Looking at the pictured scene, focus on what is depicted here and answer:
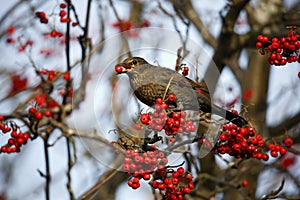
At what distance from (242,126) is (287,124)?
2494 mm

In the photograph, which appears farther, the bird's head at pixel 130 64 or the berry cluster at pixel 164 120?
the bird's head at pixel 130 64

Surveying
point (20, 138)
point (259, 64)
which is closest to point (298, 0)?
point (259, 64)

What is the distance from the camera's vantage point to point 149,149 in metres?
2.77

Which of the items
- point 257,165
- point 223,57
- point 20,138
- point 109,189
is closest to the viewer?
Result: point 20,138

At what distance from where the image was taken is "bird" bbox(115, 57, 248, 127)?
3021mm

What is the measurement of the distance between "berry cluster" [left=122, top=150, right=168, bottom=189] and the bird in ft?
1.12

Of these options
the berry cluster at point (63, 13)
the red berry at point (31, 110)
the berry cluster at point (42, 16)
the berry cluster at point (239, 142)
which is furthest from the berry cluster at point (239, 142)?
the berry cluster at point (42, 16)

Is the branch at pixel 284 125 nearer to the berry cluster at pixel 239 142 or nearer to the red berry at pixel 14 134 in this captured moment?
the berry cluster at pixel 239 142

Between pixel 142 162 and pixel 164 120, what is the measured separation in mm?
284

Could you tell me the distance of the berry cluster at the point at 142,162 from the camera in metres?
2.65

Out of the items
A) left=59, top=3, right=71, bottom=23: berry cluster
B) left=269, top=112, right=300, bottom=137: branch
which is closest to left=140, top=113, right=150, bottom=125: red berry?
left=59, top=3, right=71, bottom=23: berry cluster

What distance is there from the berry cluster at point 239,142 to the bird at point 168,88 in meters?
0.11

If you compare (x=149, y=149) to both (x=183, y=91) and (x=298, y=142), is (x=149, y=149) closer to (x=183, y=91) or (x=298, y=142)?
(x=183, y=91)

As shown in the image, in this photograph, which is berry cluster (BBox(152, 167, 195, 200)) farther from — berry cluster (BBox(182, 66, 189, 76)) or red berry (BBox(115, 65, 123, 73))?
red berry (BBox(115, 65, 123, 73))
